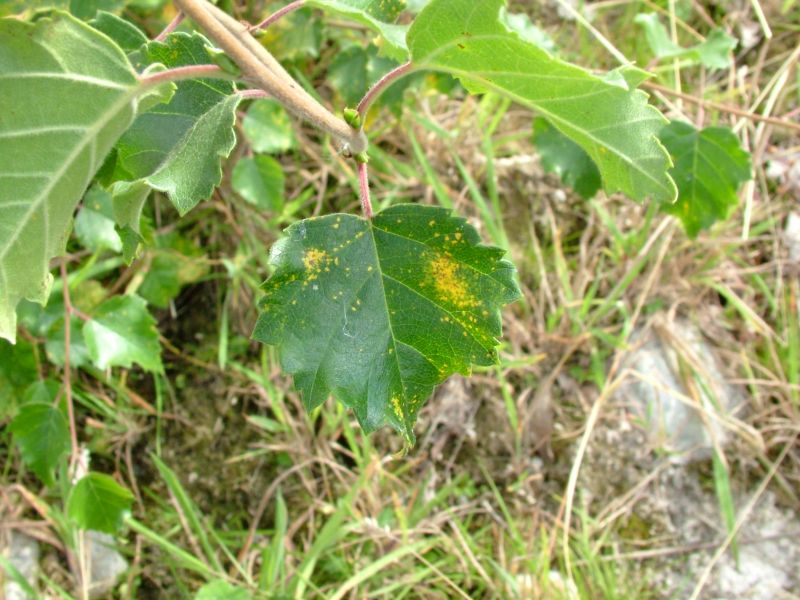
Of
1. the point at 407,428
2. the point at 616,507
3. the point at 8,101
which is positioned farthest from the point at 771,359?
the point at 8,101

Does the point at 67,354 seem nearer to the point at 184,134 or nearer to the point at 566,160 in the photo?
the point at 184,134

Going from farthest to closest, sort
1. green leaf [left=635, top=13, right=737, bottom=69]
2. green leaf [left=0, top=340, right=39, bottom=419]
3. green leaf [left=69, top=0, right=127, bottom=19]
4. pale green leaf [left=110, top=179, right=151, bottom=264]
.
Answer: green leaf [left=635, top=13, right=737, bottom=69] → green leaf [left=0, top=340, right=39, bottom=419] → green leaf [left=69, top=0, right=127, bottom=19] → pale green leaf [left=110, top=179, right=151, bottom=264]

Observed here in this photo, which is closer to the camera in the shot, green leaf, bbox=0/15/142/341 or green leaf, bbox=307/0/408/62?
green leaf, bbox=0/15/142/341

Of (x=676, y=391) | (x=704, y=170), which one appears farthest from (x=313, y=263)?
(x=676, y=391)

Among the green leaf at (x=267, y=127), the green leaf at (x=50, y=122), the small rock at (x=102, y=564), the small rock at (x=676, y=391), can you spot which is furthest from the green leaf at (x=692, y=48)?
the small rock at (x=102, y=564)

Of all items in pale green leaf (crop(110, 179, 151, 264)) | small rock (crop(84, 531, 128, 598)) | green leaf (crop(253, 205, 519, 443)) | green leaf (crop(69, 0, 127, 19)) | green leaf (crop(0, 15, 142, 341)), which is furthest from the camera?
small rock (crop(84, 531, 128, 598))

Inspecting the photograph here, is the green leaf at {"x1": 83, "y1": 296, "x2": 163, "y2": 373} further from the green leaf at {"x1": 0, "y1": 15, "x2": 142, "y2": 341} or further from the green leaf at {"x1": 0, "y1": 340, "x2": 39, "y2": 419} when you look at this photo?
the green leaf at {"x1": 0, "y1": 15, "x2": 142, "y2": 341}

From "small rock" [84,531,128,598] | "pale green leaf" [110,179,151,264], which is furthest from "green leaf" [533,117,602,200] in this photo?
"small rock" [84,531,128,598]
